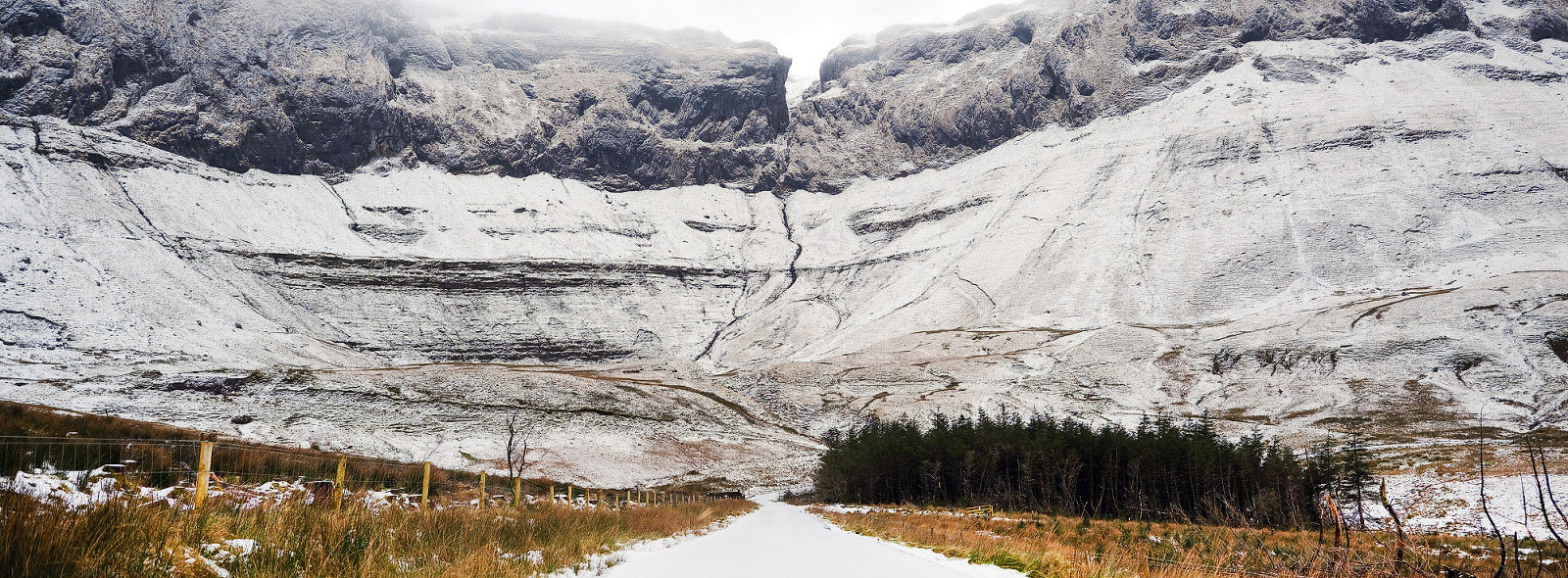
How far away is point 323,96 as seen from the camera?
16075cm

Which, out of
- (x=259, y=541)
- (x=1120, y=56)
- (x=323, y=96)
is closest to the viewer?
(x=259, y=541)

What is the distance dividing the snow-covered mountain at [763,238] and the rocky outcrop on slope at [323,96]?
2.24 feet

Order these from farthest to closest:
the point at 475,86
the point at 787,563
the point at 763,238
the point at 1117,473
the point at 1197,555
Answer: the point at 475,86 → the point at 763,238 → the point at 1117,473 → the point at 1197,555 → the point at 787,563

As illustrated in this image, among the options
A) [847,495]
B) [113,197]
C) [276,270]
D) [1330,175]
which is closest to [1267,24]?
[1330,175]

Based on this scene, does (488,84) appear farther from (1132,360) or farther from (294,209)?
(1132,360)

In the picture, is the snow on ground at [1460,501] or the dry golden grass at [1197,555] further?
the snow on ground at [1460,501]

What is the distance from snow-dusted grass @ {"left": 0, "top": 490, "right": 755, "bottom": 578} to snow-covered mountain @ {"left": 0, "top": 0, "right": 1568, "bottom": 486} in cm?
5262

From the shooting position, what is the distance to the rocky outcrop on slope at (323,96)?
438ft

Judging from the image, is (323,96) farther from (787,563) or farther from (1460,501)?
(1460,501)

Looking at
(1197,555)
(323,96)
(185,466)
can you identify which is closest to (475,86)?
(323,96)

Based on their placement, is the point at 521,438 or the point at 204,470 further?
the point at 521,438

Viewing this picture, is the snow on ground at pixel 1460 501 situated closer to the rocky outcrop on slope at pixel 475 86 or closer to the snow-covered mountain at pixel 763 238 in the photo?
the snow-covered mountain at pixel 763 238

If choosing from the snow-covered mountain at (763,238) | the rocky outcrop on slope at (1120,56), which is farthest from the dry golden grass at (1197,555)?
the rocky outcrop on slope at (1120,56)

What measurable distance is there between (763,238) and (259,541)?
163 meters
